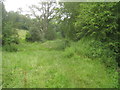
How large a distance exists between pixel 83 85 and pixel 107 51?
1.78 m

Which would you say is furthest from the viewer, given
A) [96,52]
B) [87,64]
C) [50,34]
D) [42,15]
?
[50,34]

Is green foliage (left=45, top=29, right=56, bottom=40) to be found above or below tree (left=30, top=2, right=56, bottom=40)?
below

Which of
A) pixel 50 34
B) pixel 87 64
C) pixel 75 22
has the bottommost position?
pixel 87 64

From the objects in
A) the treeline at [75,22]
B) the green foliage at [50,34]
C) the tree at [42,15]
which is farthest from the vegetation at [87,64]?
the green foliage at [50,34]

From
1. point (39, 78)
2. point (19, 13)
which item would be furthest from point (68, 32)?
point (19, 13)

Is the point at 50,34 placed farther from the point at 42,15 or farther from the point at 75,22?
the point at 75,22

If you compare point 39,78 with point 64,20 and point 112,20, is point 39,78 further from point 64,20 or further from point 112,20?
point 64,20

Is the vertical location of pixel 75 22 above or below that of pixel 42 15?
below

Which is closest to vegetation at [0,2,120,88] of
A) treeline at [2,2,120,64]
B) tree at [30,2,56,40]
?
treeline at [2,2,120,64]

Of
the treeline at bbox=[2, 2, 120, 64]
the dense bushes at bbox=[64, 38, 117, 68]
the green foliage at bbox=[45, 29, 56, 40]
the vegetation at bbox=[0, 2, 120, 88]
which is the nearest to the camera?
the vegetation at bbox=[0, 2, 120, 88]

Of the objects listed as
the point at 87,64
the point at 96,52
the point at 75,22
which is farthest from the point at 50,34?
the point at 87,64

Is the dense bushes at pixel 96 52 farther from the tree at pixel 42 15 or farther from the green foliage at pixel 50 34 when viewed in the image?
the green foliage at pixel 50 34

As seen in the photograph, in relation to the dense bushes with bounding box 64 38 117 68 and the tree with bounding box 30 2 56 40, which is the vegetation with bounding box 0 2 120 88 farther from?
the tree with bounding box 30 2 56 40

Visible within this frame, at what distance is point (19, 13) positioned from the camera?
1405 centimetres
